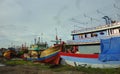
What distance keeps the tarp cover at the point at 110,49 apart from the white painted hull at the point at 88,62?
60 centimetres

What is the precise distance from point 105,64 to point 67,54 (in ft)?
27.6

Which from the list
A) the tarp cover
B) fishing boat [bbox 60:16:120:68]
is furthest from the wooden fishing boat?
the tarp cover

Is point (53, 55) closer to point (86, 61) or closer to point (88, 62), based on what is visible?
point (86, 61)

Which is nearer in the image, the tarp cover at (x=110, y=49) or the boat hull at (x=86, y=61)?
the tarp cover at (x=110, y=49)

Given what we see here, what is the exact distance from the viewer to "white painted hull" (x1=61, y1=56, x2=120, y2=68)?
2573 cm

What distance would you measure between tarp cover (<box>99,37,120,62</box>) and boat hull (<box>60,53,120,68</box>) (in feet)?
2.11

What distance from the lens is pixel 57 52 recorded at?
3619cm

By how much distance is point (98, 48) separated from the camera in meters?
29.9

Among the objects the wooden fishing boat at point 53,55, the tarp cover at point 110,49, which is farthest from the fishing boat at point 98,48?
the wooden fishing boat at point 53,55

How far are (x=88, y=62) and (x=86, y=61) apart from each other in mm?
437

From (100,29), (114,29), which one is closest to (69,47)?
(100,29)

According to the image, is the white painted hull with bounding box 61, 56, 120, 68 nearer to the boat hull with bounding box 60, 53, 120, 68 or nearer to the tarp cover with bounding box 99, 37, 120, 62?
the boat hull with bounding box 60, 53, 120, 68

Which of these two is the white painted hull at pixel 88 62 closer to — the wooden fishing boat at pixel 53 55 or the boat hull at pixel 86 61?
the boat hull at pixel 86 61

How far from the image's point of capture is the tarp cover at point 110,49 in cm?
2545
